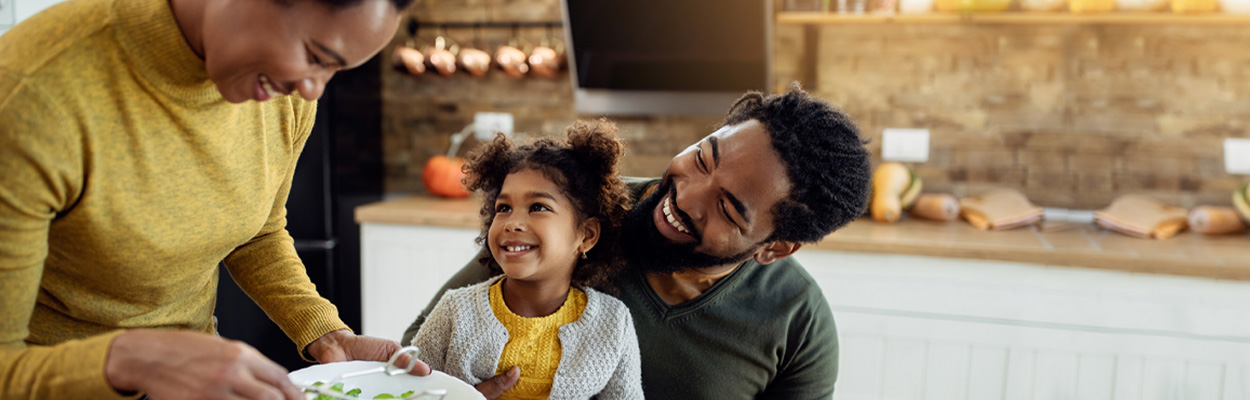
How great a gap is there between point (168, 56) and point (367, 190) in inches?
92.1

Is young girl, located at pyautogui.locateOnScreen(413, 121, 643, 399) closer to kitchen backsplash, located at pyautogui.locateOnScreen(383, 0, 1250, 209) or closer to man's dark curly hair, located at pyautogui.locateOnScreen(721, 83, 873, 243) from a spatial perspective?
man's dark curly hair, located at pyautogui.locateOnScreen(721, 83, 873, 243)

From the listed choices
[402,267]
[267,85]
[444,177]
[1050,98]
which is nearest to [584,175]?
[267,85]

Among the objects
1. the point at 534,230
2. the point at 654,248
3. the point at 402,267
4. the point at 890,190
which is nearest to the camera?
the point at 534,230

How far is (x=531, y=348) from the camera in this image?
3.84ft

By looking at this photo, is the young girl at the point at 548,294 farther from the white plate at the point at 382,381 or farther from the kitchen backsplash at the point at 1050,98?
the kitchen backsplash at the point at 1050,98

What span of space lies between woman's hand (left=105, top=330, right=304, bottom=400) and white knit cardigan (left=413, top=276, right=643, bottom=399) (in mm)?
486

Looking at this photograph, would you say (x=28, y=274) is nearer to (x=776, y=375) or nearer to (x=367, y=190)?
(x=776, y=375)

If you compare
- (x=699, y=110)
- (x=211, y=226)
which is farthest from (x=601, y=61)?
(x=211, y=226)

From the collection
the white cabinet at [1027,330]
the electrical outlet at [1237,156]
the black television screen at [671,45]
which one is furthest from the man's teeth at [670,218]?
the electrical outlet at [1237,156]

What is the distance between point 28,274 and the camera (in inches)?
28.3

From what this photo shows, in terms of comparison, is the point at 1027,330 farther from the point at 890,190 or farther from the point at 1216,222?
the point at 1216,222

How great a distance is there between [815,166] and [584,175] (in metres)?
0.32

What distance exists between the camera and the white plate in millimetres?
908

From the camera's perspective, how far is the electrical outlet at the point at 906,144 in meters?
2.78
